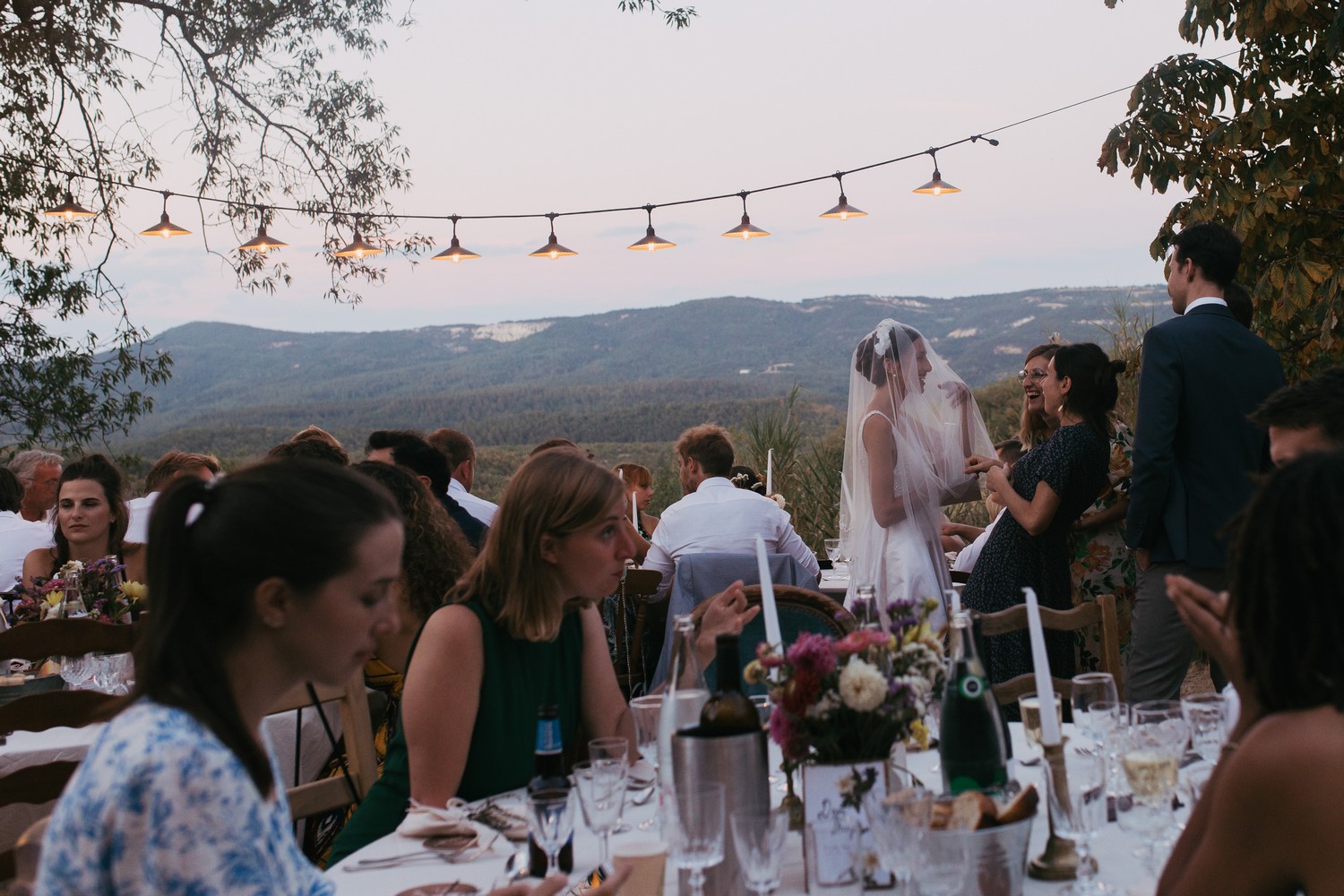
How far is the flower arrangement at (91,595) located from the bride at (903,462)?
8.76ft

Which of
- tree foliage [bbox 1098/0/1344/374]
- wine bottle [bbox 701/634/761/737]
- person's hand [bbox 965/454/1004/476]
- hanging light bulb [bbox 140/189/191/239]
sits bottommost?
wine bottle [bbox 701/634/761/737]

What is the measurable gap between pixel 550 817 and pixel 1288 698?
3.18 feet

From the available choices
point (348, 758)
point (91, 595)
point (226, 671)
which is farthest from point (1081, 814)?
point (91, 595)

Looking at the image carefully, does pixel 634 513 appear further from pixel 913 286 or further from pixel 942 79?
pixel 913 286

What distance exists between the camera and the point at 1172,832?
1.73 meters

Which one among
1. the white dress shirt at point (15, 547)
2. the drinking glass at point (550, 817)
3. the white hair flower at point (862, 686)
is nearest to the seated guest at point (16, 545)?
the white dress shirt at point (15, 547)

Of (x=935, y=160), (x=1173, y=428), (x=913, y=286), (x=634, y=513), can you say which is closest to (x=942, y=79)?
(x=935, y=160)

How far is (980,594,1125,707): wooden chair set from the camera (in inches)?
110

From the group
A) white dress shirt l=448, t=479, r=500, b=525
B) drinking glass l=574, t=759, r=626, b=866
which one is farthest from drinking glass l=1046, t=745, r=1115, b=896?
white dress shirt l=448, t=479, r=500, b=525

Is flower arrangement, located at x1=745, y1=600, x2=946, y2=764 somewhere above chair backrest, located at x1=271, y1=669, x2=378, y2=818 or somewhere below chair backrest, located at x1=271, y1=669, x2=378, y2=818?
above

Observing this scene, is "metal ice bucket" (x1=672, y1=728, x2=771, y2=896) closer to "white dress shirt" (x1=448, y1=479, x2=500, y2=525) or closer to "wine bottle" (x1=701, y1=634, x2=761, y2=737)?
"wine bottle" (x1=701, y1=634, x2=761, y2=737)

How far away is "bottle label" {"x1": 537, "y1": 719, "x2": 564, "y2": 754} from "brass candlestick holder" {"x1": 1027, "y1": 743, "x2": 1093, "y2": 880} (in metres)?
0.73

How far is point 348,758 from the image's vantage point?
2.52 metres

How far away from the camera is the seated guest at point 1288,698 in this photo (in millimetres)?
1278
